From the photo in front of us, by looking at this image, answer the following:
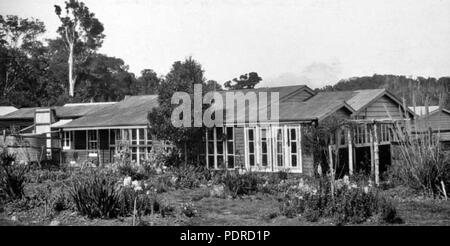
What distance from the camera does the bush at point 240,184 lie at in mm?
13883

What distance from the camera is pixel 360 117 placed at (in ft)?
69.8

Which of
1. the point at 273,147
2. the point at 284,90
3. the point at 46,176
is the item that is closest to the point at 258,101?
the point at 284,90

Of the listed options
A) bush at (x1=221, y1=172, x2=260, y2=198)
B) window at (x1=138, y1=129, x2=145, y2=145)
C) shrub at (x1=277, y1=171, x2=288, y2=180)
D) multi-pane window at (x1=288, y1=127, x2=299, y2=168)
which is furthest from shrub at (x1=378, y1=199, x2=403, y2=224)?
window at (x1=138, y1=129, x2=145, y2=145)

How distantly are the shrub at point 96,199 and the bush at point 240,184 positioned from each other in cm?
414

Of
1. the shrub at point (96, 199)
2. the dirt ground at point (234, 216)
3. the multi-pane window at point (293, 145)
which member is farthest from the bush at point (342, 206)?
the multi-pane window at point (293, 145)

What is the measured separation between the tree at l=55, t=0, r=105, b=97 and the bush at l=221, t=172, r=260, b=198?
38.6 meters

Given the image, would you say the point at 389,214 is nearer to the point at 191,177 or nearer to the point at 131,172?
the point at 191,177

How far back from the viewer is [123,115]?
25.0 metres

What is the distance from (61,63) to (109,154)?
33.3m

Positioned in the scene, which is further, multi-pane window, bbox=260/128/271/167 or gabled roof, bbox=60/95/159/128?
gabled roof, bbox=60/95/159/128

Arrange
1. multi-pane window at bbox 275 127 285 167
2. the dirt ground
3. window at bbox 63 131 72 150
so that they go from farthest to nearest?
1. window at bbox 63 131 72 150
2. multi-pane window at bbox 275 127 285 167
3. the dirt ground

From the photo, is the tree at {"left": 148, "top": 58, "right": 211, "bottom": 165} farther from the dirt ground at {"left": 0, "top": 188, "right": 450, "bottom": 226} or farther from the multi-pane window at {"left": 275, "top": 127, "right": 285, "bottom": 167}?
the dirt ground at {"left": 0, "top": 188, "right": 450, "bottom": 226}

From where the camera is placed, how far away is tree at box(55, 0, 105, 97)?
48531 millimetres
